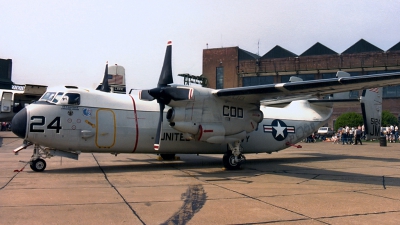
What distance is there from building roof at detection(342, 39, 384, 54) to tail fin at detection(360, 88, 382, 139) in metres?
49.9

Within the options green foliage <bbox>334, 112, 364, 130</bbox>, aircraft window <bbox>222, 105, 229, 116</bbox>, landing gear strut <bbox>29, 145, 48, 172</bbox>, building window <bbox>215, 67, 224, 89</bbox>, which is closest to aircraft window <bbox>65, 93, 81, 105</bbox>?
landing gear strut <bbox>29, 145, 48, 172</bbox>

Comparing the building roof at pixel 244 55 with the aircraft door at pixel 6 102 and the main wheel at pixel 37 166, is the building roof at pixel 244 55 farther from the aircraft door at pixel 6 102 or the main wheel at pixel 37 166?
the main wheel at pixel 37 166

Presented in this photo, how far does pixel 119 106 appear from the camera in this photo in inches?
531

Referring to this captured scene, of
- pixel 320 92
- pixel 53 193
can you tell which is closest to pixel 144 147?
pixel 53 193

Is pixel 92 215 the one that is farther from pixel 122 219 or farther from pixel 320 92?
pixel 320 92

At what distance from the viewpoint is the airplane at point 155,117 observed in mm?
12086

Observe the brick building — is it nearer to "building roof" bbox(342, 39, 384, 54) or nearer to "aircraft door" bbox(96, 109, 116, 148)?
"building roof" bbox(342, 39, 384, 54)

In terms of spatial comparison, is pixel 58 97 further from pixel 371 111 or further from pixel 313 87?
pixel 371 111

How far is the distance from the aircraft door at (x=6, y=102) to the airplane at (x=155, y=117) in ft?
73.7

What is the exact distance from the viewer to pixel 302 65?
212 ft

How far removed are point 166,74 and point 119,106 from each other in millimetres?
2186

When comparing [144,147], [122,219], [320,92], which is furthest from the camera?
[144,147]

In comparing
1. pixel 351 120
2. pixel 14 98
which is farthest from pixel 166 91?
pixel 351 120

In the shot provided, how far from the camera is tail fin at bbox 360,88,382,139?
17195 millimetres
